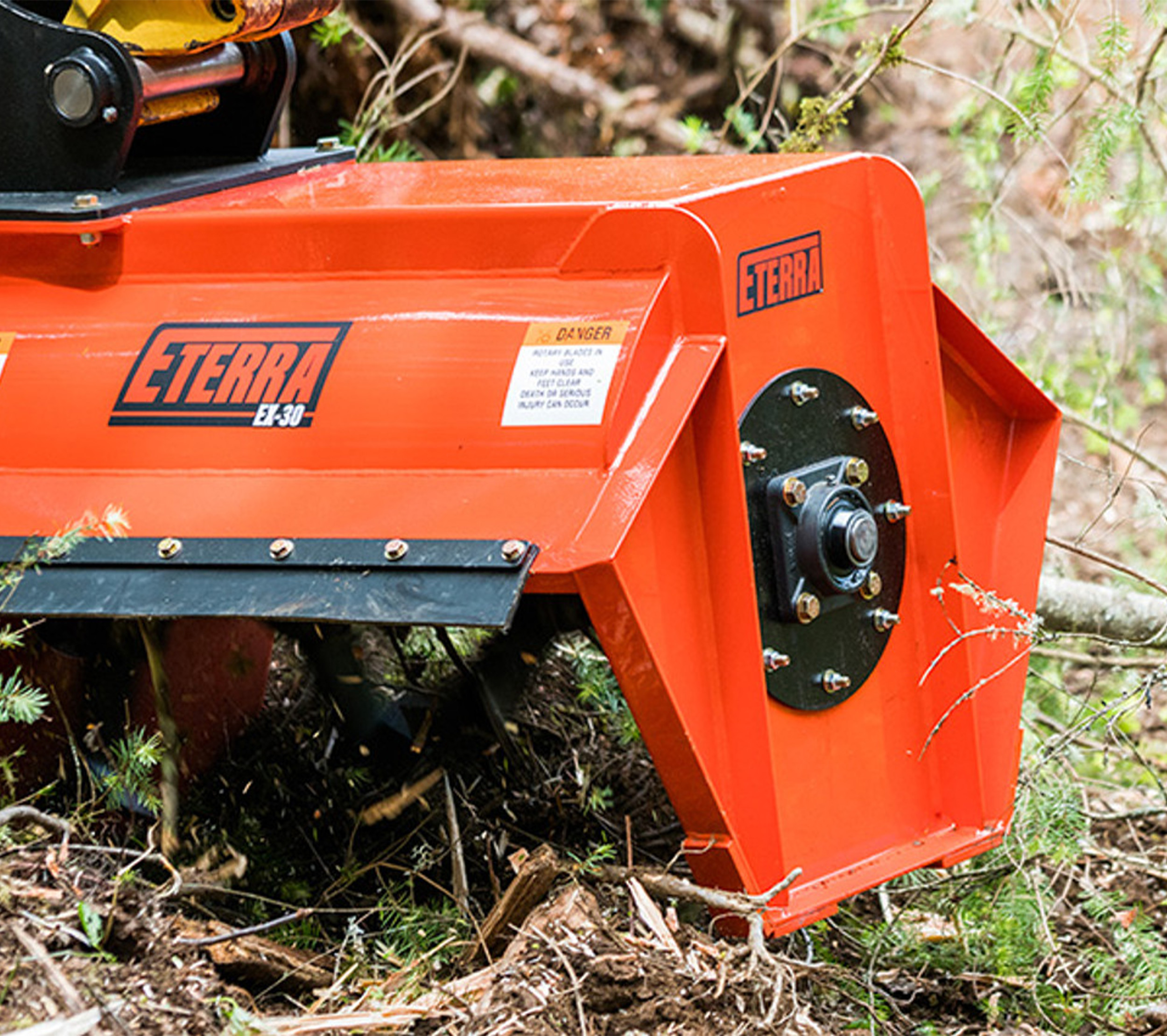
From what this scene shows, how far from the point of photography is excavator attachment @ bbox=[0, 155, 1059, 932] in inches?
81.1

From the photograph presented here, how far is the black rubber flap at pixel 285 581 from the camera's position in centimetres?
195

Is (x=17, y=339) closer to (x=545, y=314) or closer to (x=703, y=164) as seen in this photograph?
(x=545, y=314)

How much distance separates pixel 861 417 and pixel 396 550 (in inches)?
31.9

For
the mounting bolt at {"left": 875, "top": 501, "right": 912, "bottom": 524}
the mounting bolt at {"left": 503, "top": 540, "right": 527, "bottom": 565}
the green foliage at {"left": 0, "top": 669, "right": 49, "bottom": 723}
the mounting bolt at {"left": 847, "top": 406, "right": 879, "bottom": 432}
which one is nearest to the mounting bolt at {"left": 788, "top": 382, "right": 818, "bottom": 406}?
the mounting bolt at {"left": 847, "top": 406, "right": 879, "bottom": 432}

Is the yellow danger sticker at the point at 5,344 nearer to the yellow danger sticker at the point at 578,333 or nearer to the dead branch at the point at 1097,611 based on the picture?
the yellow danger sticker at the point at 578,333

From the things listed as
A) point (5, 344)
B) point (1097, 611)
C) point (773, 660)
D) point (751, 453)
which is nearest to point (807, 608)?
point (773, 660)

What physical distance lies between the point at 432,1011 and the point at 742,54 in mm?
5519

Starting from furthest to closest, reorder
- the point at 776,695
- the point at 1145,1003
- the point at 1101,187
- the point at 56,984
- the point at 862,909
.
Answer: the point at 1101,187 → the point at 862,909 → the point at 1145,1003 → the point at 776,695 → the point at 56,984

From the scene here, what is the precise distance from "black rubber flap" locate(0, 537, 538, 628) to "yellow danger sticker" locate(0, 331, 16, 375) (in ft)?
1.15

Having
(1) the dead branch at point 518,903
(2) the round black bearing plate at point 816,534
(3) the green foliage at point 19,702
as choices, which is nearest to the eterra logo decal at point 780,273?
(2) the round black bearing plate at point 816,534

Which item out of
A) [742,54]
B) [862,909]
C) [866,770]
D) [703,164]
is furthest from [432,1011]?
[742,54]

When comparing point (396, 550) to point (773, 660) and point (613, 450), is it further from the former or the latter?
point (773, 660)

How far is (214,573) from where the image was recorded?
2088 millimetres

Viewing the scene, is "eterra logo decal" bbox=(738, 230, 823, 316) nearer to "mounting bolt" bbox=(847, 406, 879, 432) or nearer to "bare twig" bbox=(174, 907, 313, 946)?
"mounting bolt" bbox=(847, 406, 879, 432)
